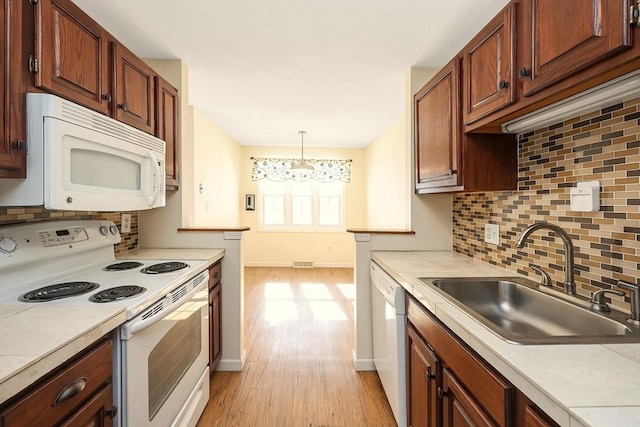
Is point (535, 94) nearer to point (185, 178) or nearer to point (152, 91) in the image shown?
point (152, 91)

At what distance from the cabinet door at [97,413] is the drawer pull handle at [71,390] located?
0.06m

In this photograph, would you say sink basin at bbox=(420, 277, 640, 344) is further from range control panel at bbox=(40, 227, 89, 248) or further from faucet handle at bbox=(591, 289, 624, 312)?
range control panel at bbox=(40, 227, 89, 248)

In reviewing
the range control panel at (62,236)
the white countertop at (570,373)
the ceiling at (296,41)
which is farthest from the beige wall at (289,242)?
the white countertop at (570,373)

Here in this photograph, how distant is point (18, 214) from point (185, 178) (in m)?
1.15

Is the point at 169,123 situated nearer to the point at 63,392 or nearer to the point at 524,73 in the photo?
the point at 63,392

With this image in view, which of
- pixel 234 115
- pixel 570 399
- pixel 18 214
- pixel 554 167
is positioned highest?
pixel 234 115

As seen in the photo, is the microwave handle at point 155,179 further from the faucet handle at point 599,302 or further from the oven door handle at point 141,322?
the faucet handle at point 599,302

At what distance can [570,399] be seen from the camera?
0.59 m

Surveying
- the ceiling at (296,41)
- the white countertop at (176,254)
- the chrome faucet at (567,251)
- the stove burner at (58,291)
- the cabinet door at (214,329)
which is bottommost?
the cabinet door at (214,329)

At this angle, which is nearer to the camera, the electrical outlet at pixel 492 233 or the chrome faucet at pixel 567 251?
the chrome faucet at pixel 567 251

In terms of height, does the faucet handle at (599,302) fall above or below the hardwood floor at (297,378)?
above

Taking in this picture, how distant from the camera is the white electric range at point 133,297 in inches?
44.6

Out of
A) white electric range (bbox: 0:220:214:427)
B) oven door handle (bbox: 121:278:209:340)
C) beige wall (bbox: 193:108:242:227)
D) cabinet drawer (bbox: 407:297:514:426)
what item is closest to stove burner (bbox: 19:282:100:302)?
white electric range (bbox: 0:220:214:427)

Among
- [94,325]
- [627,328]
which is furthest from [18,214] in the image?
[627,328]
